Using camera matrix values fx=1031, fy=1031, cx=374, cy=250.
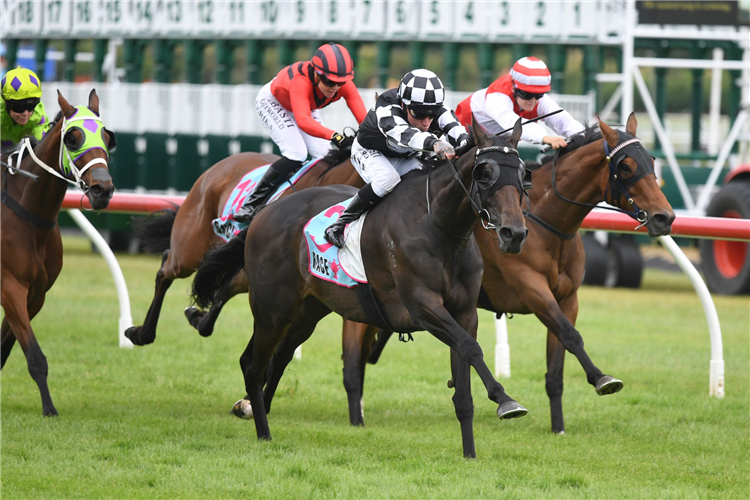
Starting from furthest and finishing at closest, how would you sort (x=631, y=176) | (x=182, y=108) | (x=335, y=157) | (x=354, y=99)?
(x=182, y=108) → (x=354, y=99) → (x=335, y=157) → (x=631, y=176)

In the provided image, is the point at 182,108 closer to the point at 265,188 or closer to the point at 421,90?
the point at 265,188

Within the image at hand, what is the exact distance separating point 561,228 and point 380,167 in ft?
4.30

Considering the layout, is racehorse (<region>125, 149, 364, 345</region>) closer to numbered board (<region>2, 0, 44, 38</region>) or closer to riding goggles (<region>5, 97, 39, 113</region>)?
riding goggles (<region>5, 97, 39, 113</region>)

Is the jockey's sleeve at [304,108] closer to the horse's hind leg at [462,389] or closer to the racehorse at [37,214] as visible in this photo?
the racehorse at [37,214]

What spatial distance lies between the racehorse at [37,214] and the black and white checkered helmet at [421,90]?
1.71 metres

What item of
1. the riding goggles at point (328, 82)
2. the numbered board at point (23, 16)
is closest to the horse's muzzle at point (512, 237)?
the riding goggles at point (328, 82)

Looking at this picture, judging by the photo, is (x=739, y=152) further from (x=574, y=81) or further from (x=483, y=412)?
(x=483, y=412)

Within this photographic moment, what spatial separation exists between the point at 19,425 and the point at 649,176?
3.58 metres

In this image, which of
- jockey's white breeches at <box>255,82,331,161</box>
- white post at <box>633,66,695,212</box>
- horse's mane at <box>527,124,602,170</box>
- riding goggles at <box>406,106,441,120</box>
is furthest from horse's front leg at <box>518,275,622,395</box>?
white post at <box>633,66,695,212</box>

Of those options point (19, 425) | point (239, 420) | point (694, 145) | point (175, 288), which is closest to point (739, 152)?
point (694, 145)

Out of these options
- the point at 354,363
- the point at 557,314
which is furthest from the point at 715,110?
the point at 354,363

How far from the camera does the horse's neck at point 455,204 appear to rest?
182 inches

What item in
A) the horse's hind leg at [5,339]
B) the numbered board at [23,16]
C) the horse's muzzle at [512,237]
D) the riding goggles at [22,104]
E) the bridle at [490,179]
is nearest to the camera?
the horse's muzzle at [512,237]

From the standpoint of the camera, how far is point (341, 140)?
6.21m
